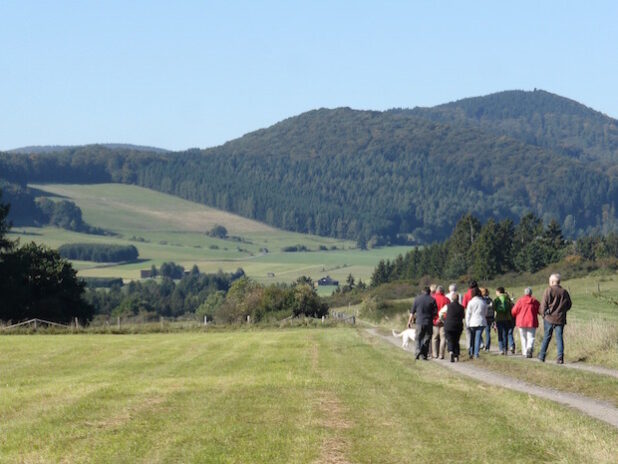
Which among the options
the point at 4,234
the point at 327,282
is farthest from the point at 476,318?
the point at 327,282

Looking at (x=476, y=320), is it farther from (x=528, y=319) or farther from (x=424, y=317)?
(x=424, y=317)

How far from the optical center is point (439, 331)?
2775cm

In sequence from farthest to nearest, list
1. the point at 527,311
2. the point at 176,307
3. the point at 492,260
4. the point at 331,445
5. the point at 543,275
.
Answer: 1. the point at 176,307
2. the point at 492,260
3. the point at 543,275
4. the point at 527,311
5. the point at 331,445

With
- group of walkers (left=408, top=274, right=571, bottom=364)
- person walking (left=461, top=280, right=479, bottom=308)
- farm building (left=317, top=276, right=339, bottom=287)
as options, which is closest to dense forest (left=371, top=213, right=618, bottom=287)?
farm building (left=317, top=276, right=339, bottom=287)

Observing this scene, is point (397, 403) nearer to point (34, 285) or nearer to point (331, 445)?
point (331, 445)

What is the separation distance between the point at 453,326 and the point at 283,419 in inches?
515

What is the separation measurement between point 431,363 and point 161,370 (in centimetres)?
620

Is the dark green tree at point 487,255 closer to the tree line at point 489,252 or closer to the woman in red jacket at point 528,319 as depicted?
the tree line at point 489,252

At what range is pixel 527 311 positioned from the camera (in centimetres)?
2777

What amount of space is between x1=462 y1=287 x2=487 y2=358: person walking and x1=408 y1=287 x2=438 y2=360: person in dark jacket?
1411 mm

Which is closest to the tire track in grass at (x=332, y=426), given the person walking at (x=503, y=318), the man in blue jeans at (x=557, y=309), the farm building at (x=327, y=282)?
the man in blue jeans at (x=557, y=309)

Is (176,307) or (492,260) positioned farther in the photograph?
(176,307)

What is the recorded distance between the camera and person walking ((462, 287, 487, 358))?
27.8 m

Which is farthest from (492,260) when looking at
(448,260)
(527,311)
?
(527,311)
